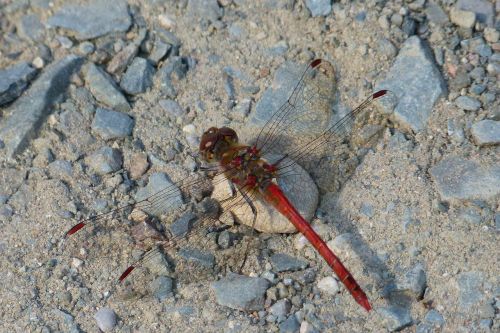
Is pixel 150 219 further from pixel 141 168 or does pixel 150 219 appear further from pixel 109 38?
pixel 109 38

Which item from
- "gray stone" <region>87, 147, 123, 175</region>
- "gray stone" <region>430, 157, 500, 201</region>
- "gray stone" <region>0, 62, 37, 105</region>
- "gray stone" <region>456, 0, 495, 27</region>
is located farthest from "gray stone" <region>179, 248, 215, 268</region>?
"gray stone" <region>456, 0, 495, 27</region>

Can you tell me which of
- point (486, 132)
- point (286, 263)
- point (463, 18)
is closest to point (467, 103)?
point (486, 132)

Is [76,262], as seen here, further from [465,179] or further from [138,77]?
[465,179]

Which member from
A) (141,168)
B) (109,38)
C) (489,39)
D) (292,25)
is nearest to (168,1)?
(109,38)

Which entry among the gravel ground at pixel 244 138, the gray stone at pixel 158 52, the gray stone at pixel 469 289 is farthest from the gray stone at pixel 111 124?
the gray stone at pixel 469 289

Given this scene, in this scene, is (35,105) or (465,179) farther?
(35,105)

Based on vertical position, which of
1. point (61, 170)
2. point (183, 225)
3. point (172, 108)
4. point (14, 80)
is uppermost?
point (14, 80)
